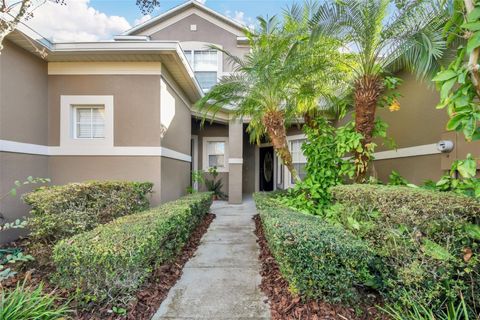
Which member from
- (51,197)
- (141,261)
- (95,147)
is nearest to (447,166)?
(141,261)

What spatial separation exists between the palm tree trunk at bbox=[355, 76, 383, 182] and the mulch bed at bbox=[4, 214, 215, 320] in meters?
3.74

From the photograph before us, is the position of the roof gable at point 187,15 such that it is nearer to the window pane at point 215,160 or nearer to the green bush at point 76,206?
the window pane at point 215,160

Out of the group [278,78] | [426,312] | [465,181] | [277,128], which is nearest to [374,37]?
[278,78]

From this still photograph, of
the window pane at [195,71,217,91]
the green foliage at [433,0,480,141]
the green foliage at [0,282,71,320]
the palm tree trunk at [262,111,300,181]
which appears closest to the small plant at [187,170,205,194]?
→ the window pane at [195,71,217,91]

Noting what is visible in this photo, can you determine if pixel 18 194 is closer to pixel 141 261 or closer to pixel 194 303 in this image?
pixel 141 261

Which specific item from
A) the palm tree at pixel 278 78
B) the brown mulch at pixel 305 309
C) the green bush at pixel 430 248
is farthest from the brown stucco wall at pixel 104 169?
the green bush at pixel 430 248

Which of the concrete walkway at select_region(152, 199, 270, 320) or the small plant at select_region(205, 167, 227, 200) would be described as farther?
the small plant at select_region(205, 167, 227, 200)

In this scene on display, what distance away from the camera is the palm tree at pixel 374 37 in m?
4.06

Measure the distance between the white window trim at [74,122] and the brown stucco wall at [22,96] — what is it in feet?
1.19

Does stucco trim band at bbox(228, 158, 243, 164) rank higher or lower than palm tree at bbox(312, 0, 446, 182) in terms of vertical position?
lower

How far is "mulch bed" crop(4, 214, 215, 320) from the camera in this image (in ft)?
9.36

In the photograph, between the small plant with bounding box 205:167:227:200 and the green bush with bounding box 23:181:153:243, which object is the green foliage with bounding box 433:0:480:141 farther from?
the small plant with bounding box 205:167:227:200

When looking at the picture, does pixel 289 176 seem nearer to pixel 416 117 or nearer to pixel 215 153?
pixel 215 153

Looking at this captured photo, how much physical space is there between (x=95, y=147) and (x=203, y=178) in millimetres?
5785
